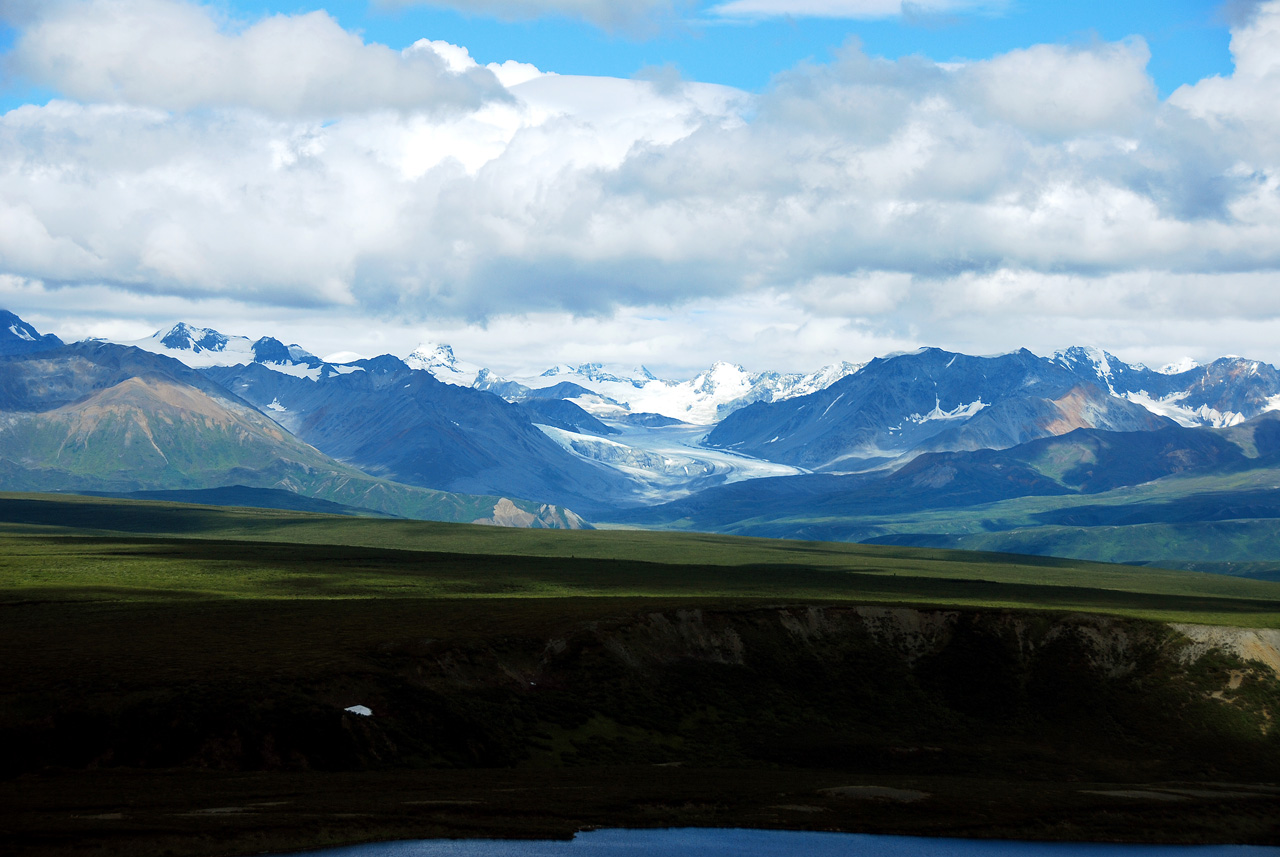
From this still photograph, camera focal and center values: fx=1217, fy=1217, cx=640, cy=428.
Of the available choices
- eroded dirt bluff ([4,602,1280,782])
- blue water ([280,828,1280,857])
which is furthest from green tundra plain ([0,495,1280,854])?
blue water ([280,828,1280,857])

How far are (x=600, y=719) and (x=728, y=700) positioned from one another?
14.2 metres

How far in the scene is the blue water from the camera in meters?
61.1

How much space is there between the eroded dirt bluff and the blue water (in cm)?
2078

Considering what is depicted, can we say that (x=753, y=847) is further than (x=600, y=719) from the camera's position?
No

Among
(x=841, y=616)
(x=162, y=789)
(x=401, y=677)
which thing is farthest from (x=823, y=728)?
(x=162, y=789)

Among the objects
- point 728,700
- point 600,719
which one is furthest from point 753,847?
point 728,700

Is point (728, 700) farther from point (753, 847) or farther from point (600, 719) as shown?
point (753, 847)

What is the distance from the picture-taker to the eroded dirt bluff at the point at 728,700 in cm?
7938

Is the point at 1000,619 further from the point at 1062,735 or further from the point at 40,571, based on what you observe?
the point at 40,571

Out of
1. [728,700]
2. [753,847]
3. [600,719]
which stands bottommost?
[753,847]

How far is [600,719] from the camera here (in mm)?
96625

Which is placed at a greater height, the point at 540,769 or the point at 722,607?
the point at 722,607

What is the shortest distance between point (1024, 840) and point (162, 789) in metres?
49.8

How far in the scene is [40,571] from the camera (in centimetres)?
16200
